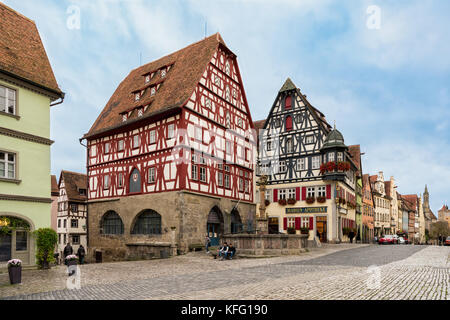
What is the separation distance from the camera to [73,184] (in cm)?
4512

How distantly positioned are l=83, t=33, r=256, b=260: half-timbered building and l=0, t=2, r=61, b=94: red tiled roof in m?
8.56

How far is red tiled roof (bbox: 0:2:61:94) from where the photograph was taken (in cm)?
1780

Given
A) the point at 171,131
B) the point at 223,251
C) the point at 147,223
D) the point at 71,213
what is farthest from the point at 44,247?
the point at 71,213

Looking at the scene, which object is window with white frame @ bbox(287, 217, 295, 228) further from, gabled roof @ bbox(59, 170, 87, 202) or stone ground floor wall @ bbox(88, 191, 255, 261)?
gabled roof @ bbox(59, 170, 87, 202)

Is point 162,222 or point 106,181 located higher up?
point 106,181

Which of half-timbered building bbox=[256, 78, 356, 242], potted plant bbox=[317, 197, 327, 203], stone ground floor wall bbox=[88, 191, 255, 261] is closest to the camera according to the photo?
stone ground floor wall bbox=[88, 191, 255, 261]

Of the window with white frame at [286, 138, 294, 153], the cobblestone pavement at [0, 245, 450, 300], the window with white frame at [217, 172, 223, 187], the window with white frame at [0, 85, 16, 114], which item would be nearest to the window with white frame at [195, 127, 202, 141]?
the window with white frame at [217, 172, 223, 187]

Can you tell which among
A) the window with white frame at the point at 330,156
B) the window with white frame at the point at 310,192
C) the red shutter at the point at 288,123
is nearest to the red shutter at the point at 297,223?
the window with white frame at the point at 310,192

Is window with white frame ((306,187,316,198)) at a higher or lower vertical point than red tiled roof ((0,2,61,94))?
lower

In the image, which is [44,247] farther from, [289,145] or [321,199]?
[289,145]

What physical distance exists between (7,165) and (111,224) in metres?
14.3
